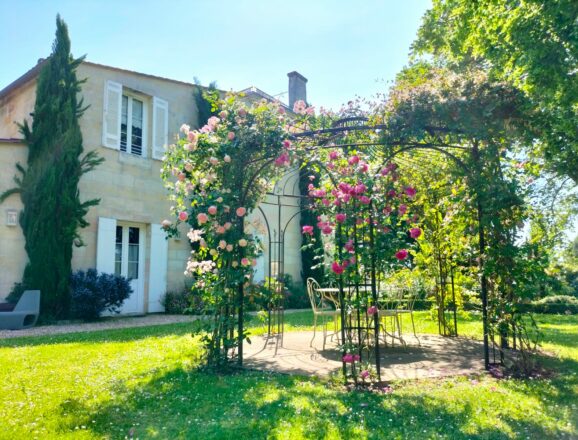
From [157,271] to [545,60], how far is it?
9.02 meters

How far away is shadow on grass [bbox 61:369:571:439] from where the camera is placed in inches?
109

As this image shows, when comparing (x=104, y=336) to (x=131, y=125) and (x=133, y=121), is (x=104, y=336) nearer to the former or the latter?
(x=131, y=125)

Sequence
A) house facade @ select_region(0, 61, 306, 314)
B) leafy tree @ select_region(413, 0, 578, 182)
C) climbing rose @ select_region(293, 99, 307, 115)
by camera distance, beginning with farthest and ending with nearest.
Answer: house facade @ select_region(0, 61, 306, 314) → climbing rose @ select_region(293, 99, 307, 115) → leafy tree @ select_region(413, 0, 578, 182)

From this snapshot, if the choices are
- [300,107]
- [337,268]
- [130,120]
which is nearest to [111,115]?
[130,120]

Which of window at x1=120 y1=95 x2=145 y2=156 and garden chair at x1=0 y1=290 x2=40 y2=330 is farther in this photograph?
window at x1=120 y1=95 x2=145 y2=156

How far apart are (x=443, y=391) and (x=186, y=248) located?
8757 mm

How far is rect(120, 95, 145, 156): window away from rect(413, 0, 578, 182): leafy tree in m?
8.34

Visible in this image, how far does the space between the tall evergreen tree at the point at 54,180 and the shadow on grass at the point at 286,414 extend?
5.73 m

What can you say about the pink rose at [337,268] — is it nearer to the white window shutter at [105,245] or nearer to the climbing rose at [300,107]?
the climbing rose at [300,107]

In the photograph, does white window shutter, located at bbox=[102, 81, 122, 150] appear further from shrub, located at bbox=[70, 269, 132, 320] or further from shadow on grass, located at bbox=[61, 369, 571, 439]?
shadow on grass, located at bbox=[61, 369, 571, 439]

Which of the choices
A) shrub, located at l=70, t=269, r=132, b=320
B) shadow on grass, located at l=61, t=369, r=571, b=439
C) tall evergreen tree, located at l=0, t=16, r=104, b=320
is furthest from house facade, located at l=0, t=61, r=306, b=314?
shadow on grass, located at l=61, t=369, r=571, b=439

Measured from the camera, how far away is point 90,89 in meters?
9.77

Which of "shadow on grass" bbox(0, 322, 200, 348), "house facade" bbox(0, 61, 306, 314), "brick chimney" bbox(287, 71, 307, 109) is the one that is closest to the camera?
"shadow on grass" bbox(0, 322, 200, 348)

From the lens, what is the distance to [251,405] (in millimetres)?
3305
